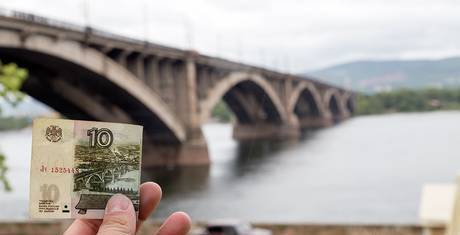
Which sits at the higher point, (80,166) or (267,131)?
(80,166)

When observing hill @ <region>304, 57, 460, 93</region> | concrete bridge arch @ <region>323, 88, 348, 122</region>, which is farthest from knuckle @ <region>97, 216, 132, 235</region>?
concrete bridge arch @ <region>323, 88, 348, 122</region>

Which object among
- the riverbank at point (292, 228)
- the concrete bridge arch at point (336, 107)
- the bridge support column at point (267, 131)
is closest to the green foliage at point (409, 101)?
the concrete bridge arch at point (336, 107)

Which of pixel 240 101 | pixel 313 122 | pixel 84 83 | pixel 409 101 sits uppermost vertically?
pixel 409 101

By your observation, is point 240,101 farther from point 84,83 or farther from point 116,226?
point 116,226

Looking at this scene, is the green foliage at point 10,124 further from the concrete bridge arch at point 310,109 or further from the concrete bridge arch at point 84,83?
the concrete bridge arch at point 84,83

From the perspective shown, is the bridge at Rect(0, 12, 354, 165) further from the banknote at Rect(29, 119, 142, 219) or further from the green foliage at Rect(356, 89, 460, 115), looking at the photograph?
the banknote at Rect(29, 119, 142, 219)

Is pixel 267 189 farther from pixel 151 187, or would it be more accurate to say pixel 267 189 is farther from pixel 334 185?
pixel 151 187

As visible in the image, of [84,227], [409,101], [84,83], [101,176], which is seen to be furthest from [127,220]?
[409,101]
